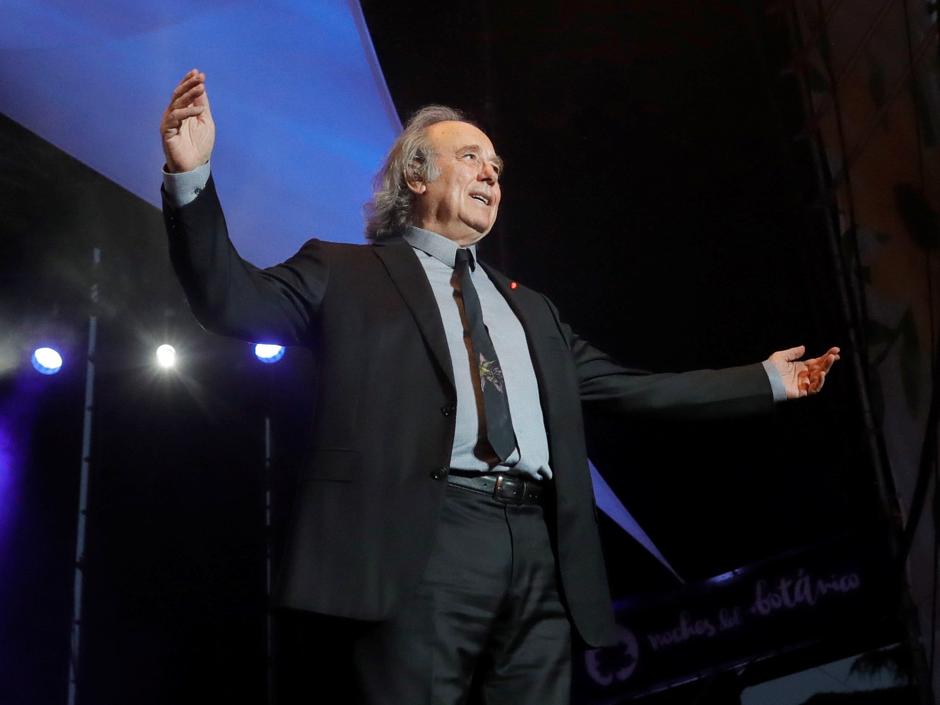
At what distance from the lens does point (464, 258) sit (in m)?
1.72

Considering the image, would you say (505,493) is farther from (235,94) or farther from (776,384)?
(235,94)

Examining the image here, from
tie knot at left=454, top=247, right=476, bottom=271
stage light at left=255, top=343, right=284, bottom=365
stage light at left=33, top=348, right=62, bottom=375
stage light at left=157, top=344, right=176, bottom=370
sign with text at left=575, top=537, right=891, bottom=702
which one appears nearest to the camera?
tie knot at left=454, top=247, right=476, bottom=271

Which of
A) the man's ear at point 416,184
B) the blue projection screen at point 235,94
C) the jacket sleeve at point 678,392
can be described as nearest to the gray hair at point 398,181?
the man's ear at point 416,184

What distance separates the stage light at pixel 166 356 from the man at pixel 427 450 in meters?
3.18

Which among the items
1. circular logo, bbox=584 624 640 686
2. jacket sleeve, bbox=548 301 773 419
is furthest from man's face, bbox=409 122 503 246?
circular logo, bbox=584 624 640 686

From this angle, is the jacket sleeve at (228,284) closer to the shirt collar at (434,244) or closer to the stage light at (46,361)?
the shirt collar at (434,244)

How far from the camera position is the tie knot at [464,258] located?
1708mm

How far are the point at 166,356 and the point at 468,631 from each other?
11.8 feet

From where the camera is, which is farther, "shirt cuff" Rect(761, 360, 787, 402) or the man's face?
the man's face

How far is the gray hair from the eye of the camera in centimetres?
196

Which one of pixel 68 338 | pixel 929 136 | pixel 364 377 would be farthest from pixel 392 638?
pixel 68 338

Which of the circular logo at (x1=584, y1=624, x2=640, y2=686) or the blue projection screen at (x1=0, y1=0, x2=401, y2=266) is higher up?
the blue projection screen at (x1=0, y1=0, x2=401, y2=266)

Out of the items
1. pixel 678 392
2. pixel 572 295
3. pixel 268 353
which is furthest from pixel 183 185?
pixel 268 353

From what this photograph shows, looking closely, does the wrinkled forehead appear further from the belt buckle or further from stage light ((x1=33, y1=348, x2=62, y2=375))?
stage light ((x1=33, y1=348, x2=62, y2=375))
